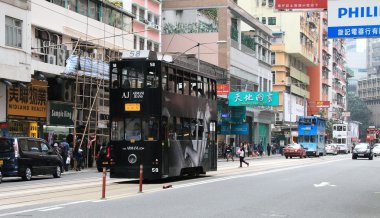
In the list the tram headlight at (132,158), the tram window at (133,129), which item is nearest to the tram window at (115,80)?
the tram window at (133,129)

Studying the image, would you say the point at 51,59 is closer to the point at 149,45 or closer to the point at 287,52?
the point at 149,45

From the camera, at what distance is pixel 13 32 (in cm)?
3128

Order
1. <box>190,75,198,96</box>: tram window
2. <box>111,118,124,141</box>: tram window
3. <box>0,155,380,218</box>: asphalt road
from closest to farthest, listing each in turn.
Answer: <box>0,155,380,218</box>: asphalt road < <box>111,118,124,141</box>: tram window < <box>190,75,198,96</box>: tram window

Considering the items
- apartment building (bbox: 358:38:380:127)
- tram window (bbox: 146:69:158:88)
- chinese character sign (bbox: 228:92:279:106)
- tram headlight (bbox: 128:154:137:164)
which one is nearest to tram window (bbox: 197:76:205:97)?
tram window (bbox: 146:69:158:88)

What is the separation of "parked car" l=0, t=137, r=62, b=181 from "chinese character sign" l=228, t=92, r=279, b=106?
113ft

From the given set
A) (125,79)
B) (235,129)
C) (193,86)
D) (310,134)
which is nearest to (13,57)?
(125,79)

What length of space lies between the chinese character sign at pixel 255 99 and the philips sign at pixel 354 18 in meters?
43.3

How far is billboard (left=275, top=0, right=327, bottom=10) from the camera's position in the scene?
16062 mm

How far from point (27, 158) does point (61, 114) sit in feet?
38.4

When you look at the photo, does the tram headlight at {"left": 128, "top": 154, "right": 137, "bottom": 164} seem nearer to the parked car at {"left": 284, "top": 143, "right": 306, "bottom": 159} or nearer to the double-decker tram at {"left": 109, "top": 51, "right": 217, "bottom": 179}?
the double-decker tram at {"left": 109, "top": 51, "right": 217, "bottom": 179}

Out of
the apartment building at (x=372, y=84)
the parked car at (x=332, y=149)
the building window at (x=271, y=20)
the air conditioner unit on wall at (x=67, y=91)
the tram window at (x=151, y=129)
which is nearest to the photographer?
the tram window at (x=151, y=129)

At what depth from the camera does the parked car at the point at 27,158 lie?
24.5 m

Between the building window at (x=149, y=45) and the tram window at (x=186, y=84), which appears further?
the building window at (x=149, y=45)

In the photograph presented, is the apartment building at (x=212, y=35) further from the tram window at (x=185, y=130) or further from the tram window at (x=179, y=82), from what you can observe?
the tram window at (x=179, y=82)
